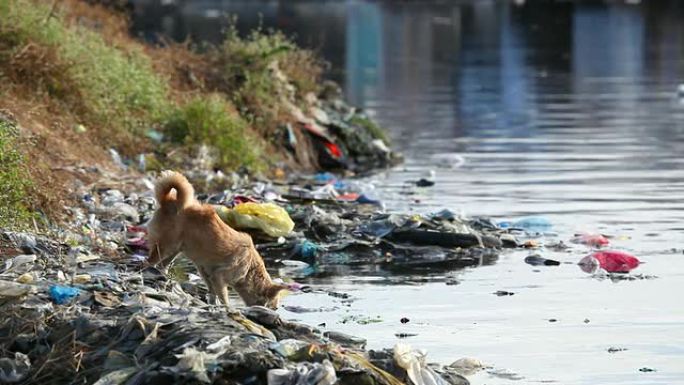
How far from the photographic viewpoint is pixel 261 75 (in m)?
22.4

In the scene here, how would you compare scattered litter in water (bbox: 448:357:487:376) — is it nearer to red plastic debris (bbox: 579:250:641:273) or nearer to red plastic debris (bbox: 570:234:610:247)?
red plastic debris (bbox: 579:250:641:273)

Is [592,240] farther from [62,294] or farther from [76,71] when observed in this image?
[76,71]

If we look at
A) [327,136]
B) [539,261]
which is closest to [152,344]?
[539,261]

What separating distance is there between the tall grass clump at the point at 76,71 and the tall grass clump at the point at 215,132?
0.47 meters

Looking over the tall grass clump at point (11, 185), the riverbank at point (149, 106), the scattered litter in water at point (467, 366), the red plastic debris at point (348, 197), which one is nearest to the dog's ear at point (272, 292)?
the scattered litter in water at point (467, 366)

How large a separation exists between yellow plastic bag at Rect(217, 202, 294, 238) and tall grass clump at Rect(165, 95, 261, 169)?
497 centimetres

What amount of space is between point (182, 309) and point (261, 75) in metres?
13.3

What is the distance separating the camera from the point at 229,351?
8547 mm

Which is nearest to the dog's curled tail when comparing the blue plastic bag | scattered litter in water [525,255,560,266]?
the blue plastic bag

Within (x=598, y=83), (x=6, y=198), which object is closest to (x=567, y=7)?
(x=598, y=83)

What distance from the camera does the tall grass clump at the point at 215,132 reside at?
64.7 ft

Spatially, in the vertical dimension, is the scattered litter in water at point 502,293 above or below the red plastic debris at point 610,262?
above

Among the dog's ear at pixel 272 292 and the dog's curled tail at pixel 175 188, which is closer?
the dog's curled tail at pixel 175 188

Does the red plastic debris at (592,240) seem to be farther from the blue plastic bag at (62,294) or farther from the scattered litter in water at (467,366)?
the blue plastic bag at (62,294)
